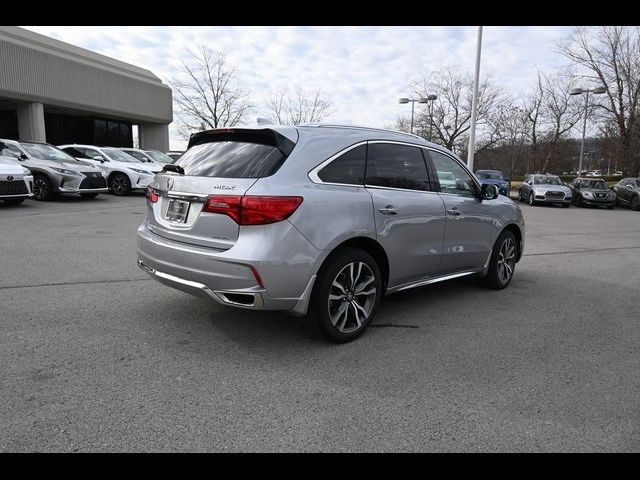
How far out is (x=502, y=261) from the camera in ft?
19.9

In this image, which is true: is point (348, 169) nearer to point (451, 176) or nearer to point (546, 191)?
point (451, 176)

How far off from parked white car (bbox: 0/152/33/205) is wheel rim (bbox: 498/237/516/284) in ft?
36.7

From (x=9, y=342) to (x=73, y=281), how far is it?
1861 mm

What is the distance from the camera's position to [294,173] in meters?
3.71

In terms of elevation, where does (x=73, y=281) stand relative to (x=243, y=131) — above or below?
below

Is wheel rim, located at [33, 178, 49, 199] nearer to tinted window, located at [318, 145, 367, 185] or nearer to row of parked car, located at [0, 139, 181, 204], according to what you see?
row of parked car, located at [0, 139, 181, 204]

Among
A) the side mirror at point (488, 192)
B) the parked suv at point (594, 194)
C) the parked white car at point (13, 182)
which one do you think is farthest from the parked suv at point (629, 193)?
the parked white car at point (13, 182)

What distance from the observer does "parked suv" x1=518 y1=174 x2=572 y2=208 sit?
22.3m

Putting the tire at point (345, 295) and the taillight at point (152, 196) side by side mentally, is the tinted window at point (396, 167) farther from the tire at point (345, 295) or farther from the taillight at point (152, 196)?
the taillight at point (152, 196)

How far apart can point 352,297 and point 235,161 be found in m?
1.48
